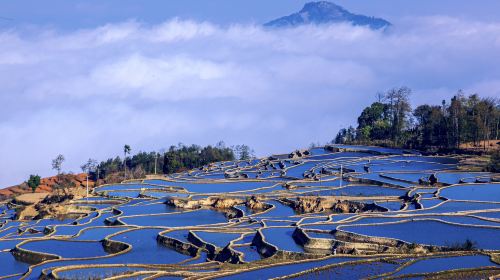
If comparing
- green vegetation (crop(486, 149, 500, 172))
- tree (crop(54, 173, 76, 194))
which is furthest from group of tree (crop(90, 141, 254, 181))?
green vegetation (crop(486, 149, 500, 172))

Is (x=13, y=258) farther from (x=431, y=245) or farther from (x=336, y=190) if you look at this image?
(x=336, y=190)

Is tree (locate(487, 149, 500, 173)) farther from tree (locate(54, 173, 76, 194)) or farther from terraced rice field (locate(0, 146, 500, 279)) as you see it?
tree (locate(54, 173, 76, 194))

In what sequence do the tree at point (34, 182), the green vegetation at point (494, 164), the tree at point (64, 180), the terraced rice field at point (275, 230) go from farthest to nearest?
the tree at point (64, 180) → the tree at point (34, 182) → the green vegetation at point (494, 164) → the terraced rice field at point (275, 230)

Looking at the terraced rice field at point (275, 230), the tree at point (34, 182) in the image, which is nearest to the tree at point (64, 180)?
the tree at point (34, 182)

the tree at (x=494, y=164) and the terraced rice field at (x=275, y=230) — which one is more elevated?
the tree at (x=494, y=164)

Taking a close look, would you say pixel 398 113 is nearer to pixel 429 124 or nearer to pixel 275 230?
pixel 429 124

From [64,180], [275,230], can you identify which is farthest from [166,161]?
[275,230]

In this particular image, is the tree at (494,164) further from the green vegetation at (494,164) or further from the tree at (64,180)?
the tree at (64,180)
